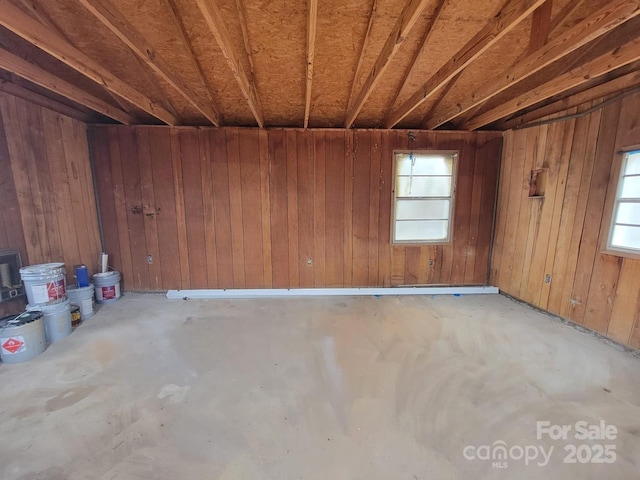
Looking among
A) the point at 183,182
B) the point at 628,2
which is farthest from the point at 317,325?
the point at 628,2

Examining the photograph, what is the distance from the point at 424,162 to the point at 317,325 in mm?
2800

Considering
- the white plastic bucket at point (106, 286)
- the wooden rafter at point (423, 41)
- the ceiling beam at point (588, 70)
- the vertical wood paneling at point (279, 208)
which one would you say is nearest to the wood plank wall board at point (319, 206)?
the vertical wood paneling at point (279, 208)

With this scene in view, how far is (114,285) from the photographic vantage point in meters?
3.55

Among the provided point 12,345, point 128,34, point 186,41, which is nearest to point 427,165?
point 186,41

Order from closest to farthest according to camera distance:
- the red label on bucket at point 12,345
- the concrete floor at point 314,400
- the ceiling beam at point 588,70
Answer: the concrete floor at point 314,400
the ceiling beam at point 588,70
the red label on bucket at point 12,345

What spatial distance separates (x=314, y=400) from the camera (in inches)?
72.4

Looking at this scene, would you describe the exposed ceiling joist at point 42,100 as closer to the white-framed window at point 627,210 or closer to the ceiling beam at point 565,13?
the ceiling beam at point 565,13

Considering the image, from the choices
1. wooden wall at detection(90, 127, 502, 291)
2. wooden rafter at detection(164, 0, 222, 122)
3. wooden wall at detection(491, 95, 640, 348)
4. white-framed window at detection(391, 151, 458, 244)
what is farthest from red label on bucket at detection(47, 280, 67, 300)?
wooden wall at detection(491, 95, 640, 348)

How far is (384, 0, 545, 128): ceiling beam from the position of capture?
158 centimetres

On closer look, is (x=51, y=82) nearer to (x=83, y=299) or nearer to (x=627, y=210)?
(x=83, y=299)

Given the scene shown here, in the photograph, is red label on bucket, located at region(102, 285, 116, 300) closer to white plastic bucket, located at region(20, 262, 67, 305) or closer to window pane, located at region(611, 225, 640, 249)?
white plastic bucket, located at region(20, 262, 67, 305)

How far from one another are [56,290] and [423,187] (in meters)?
4.59

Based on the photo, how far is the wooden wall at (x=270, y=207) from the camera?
11.9ft

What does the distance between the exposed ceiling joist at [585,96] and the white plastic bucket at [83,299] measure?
5899mm
